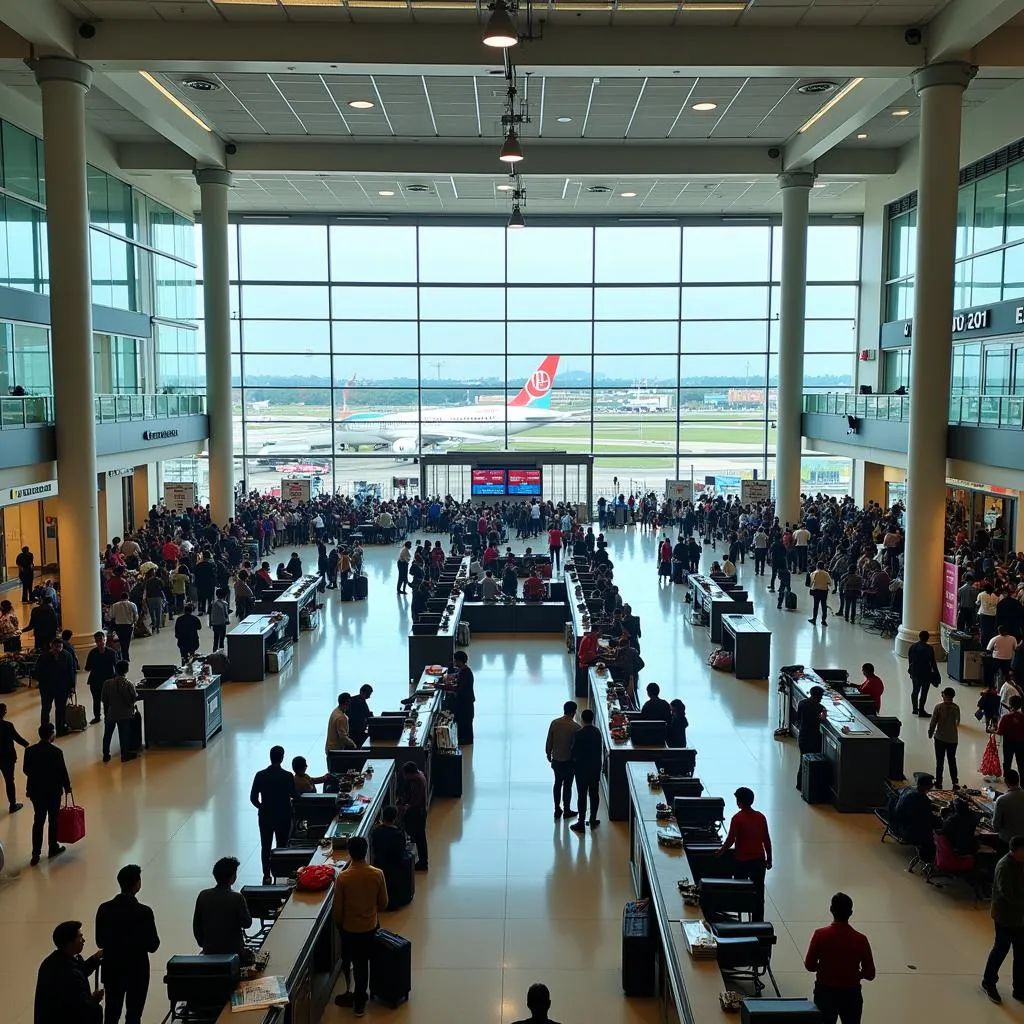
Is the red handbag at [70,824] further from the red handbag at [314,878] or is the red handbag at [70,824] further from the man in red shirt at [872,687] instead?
the man in red shirt at [872,687]

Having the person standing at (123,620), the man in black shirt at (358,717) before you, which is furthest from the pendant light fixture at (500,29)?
the person standing at (123,620)

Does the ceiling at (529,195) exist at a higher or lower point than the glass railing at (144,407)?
higher

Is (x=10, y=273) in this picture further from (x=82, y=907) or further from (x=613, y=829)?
(x=613, y=829)

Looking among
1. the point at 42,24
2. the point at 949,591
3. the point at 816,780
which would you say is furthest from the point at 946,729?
the point at 42,24

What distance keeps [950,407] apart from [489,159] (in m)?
13.7

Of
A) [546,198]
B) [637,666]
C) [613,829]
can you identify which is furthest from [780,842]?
[546,198]

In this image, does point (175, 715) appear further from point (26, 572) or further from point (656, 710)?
point (26, 572)

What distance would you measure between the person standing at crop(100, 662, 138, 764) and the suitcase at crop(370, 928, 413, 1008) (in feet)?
20.5

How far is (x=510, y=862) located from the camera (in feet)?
32.3

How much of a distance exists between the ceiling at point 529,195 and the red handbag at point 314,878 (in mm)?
22990

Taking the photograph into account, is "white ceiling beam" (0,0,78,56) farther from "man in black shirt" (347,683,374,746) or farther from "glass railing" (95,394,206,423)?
"man in black shirt" (347,683,374,746)

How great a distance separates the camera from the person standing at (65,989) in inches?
227

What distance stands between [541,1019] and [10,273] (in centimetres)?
2050

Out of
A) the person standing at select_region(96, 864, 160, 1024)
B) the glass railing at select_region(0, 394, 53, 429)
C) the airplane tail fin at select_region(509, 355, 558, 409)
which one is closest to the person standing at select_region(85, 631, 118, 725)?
the glass railing at select_region(0, 394, 53, 429)
